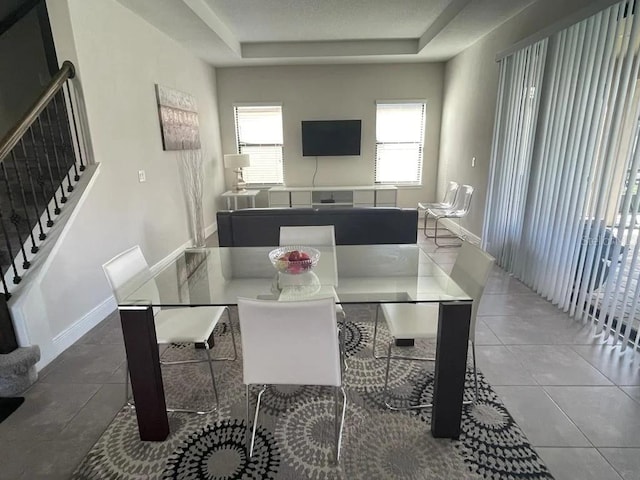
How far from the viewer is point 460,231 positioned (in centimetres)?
547

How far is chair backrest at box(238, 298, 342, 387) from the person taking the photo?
1346 mm

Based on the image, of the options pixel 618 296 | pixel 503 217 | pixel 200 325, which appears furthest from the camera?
pixel 503 217

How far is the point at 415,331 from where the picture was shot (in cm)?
185

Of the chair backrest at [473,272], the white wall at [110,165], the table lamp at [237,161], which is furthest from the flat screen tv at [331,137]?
the chair backrest at [473,272]

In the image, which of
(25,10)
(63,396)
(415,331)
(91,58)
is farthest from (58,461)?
(25,10)

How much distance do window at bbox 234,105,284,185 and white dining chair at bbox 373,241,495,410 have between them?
5.11 meters

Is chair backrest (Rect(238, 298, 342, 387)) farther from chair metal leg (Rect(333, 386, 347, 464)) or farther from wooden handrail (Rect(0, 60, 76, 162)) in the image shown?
wooden handrail (Rect(0, 60, 76, 162))

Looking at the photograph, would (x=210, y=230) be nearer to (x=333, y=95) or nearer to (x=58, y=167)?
(x=58, y=167)

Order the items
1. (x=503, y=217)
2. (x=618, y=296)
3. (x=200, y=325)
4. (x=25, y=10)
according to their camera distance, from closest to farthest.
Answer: (x=200, y=325)
(x=618, y=296)
(x=25, y=10)
(x=503, y=217)

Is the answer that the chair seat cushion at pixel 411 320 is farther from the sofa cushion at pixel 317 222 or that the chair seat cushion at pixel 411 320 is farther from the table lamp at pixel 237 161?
the table lamp at pixel 237 161

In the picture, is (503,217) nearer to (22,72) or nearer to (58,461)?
(58,461)

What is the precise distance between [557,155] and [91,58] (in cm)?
400

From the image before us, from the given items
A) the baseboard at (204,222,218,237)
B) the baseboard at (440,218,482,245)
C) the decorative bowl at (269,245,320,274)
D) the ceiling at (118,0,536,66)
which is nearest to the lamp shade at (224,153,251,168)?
the baseboard at (204,222,218,237)

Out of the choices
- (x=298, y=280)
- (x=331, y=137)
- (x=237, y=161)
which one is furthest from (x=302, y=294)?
(x=331, y=137)
